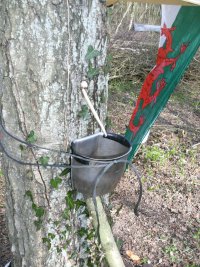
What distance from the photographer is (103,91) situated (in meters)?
1.43

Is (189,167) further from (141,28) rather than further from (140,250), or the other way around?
(141,28)

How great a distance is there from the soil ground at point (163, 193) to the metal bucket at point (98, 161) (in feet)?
1.34

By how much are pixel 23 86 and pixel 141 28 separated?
6037 millimetres

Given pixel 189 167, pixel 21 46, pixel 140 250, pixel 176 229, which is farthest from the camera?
pixel 189 167

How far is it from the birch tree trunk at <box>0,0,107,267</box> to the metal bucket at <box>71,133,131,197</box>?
0.07m

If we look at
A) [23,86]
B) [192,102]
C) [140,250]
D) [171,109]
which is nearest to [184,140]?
[171,109]

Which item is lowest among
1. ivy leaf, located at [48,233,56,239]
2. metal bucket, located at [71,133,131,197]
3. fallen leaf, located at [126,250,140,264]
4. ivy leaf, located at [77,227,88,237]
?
fallen leaf, located at [126,250,140,264]

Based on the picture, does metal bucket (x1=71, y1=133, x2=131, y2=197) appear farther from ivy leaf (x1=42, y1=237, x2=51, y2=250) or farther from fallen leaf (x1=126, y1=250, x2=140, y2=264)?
fallen leaf (x1=126, y1=250, x2=140, y2=264)

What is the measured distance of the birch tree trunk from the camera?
1205 mm

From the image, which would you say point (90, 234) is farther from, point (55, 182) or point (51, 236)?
point (55, 182)

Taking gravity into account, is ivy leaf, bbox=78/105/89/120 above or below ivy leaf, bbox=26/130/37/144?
above

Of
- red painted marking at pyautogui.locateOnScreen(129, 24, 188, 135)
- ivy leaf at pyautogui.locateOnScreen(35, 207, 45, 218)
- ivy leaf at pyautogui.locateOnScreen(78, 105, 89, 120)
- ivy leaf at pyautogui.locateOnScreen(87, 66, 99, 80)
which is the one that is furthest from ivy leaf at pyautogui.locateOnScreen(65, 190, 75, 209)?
red painted marking at pyautogui.locateOnScreen(129, 24, 188, 135)

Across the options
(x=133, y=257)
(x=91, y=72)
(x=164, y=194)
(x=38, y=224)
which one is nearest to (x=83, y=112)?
(x=91, y=72)

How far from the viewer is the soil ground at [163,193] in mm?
2475
